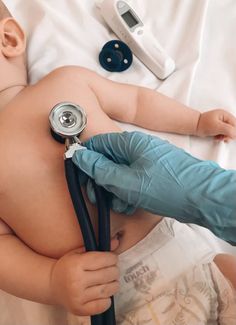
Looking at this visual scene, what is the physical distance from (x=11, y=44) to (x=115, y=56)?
0.27 meters

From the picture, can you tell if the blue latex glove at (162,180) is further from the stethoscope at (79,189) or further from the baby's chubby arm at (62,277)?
the baby's chubby arm at (62,277)

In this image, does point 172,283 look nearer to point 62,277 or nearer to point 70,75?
point 62,277

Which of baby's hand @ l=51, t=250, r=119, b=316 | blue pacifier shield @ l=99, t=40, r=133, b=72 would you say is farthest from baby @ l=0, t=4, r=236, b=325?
blue pacifier shield @ l=99, t=40, r=133, b=72

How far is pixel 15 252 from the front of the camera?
3.39 ft

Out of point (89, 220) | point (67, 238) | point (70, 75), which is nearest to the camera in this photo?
point (89, 220)

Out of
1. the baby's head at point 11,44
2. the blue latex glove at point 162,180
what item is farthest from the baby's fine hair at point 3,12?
the blue latex glove at point 162,180

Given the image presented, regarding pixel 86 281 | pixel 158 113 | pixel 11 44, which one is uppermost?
pixel 11 44

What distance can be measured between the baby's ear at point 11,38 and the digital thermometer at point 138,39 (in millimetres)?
264

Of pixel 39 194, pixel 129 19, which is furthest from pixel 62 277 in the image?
pixel 129 19

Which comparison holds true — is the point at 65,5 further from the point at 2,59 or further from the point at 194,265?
the point at 194,265

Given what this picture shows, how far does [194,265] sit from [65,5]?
78 cm

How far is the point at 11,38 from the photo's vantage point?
3.74 feet

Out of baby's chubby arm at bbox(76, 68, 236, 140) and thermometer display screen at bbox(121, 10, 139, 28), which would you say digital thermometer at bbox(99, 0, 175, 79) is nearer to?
thermometer display screen at bbox(121, 10, 139, 28)

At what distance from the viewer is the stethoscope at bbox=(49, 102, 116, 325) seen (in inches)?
35.6
